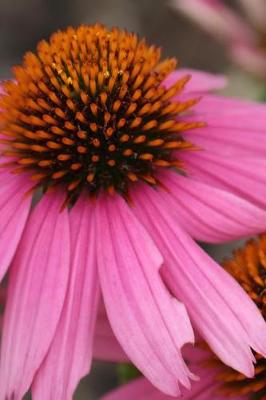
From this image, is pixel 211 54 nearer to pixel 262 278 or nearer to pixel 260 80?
pixel 260 80

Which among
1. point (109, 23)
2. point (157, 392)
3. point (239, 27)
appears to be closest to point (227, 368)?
point (157, 392)

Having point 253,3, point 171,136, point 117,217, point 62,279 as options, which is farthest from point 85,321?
point 253,3

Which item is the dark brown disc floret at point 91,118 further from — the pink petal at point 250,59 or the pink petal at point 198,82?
the pink petal at point 250,59

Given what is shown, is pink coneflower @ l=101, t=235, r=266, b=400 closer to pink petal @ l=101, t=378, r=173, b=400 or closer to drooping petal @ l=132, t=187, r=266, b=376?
pink petal @ l=101, t=378, r=173, b=400

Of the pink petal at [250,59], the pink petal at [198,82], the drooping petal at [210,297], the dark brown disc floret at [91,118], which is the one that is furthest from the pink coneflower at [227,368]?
the pink petal at [250,59]

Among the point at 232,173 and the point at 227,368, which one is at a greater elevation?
the point at 232,173

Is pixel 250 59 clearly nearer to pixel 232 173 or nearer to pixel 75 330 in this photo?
pixel 232 173
